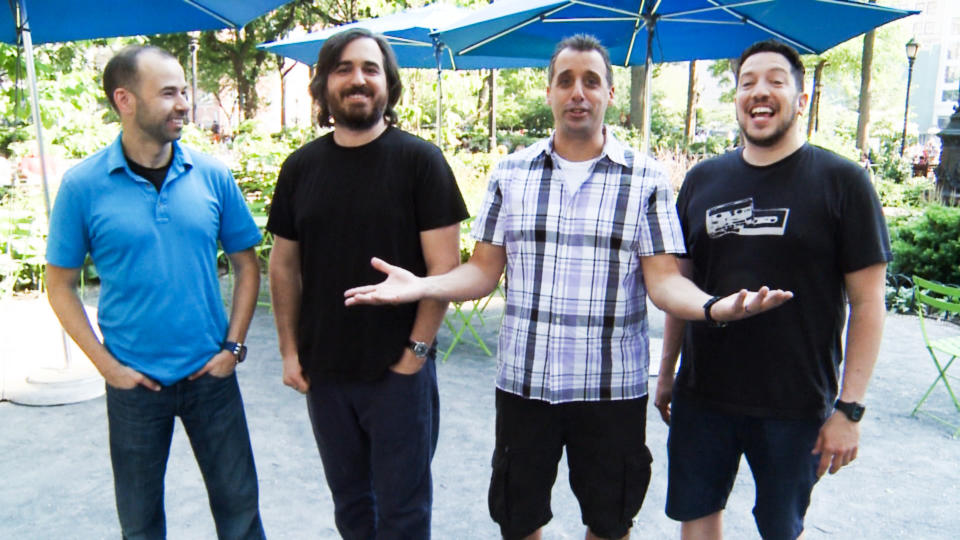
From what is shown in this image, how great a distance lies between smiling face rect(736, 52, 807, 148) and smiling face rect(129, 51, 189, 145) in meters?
1.91

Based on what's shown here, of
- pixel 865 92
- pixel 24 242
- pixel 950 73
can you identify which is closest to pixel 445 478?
pixel 24 242

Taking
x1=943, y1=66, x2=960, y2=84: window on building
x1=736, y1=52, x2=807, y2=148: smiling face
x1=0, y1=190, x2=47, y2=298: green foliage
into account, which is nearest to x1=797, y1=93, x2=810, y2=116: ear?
x1=736, y1=52, x2=807, y2=148: smiling face

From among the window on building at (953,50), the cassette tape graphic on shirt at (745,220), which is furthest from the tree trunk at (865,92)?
the window on building at (953,50)

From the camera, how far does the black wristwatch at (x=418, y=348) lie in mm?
2387

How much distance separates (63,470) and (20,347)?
280 centimetres

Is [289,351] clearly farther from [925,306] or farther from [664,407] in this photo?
[925,306]

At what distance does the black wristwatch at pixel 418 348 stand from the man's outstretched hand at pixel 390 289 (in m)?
0.24

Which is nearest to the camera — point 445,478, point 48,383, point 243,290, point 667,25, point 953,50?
point 243,290

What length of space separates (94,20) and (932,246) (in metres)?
8.46

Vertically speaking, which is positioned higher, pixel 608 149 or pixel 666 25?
pixel 666 25

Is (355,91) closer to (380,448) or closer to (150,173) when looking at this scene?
(150,173)

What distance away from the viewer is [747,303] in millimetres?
1937

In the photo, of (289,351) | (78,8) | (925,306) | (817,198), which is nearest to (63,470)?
(289,351)

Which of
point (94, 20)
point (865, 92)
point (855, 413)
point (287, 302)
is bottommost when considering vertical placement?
point (855, 413)
